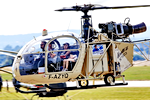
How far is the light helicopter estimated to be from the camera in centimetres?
1071

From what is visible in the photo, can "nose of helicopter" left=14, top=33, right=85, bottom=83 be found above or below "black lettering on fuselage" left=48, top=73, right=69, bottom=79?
above

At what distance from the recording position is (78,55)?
36.6ft

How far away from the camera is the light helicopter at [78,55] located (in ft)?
35.1

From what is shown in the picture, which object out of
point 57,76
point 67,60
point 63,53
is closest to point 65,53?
point 63,53

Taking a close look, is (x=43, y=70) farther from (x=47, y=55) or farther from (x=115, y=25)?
(x=115, y=25)

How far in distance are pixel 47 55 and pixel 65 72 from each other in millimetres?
1079

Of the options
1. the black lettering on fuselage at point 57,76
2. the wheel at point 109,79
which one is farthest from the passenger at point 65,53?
the wheel at point 109,79

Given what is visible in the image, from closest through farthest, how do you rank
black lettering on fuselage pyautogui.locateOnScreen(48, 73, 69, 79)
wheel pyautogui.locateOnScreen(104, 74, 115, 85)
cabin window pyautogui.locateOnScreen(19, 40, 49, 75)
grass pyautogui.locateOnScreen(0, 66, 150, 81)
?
cabin window pyautogui.locateOnScreen(19, 40, 49, 75)
black lettering on fuselage pyautogui.locateOnScreen(48, 73, 69, 79)
wheel pyautogui.locateOnScreen(104, 74, 115, 85)
grass pyautogui.locateOnScreen(0, 66, 150, 81)

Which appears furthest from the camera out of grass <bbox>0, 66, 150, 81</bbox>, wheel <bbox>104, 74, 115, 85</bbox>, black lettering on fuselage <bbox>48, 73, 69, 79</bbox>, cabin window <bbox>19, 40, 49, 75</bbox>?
grass <bbox>0, 66, 150, 81</bbox>

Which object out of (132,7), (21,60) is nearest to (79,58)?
(21,60)

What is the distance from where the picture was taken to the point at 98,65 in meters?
11.9

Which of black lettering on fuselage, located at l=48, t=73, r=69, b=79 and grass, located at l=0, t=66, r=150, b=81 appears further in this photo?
grass, located at l=0, t=66, r=150, b=81

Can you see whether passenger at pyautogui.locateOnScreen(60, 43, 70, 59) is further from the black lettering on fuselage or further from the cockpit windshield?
the black lettering on fuselage

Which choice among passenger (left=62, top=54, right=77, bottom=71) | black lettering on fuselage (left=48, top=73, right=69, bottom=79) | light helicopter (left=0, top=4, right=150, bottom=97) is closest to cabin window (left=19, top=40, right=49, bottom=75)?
light helicopter (left=0, top=4, right=150, bottom=97)
